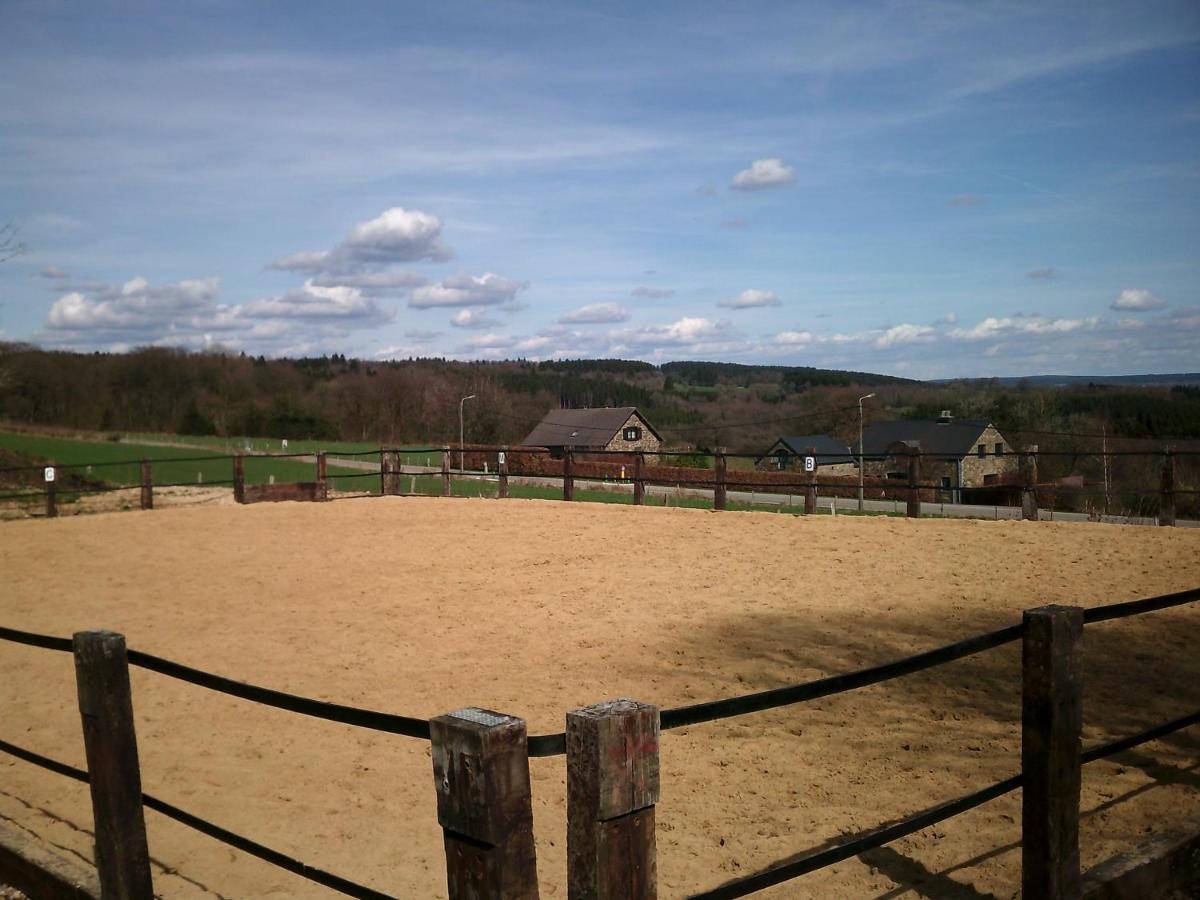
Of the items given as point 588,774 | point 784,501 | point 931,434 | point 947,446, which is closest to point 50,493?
point 588,774

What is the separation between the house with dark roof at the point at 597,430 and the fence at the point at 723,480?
4098mm

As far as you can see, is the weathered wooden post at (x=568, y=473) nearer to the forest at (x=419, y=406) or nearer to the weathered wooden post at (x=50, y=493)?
the weathered wooden post at (x=50, y=493)

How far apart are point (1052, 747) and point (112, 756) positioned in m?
2.71

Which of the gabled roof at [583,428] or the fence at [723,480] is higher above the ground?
the gabled roof at [583,428]

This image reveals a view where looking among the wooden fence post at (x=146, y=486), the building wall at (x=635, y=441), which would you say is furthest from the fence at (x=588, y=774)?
the building wall at (x=635, y=441)

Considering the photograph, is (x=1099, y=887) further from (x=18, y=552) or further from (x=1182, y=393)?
(x=1182, y=393)

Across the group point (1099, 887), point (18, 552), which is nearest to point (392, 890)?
point (1099, 887)

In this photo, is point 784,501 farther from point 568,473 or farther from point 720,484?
point 720,484

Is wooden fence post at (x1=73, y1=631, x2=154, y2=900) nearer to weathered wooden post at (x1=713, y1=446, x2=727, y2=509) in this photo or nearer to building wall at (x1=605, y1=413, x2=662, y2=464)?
weathered wooden post at (x1=713, y1=446, x2=727, y2=509)

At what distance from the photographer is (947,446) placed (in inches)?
2040

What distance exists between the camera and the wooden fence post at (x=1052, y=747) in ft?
7.86

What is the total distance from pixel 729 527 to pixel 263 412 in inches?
2761

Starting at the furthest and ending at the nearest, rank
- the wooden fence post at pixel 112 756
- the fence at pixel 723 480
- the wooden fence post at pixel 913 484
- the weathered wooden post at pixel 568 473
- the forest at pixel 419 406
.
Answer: the forest at pixel 419 406, the weathered wooden post at pixel 568 473, the fence at pixel 723 480, the wooden fence post at pixel 913 484, the wooden fence post at pixel 112 756

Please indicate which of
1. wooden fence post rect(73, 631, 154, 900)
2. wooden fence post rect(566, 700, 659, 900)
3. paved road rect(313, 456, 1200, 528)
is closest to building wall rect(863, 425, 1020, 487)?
paved road rect(313, 456, 1200, 528)
